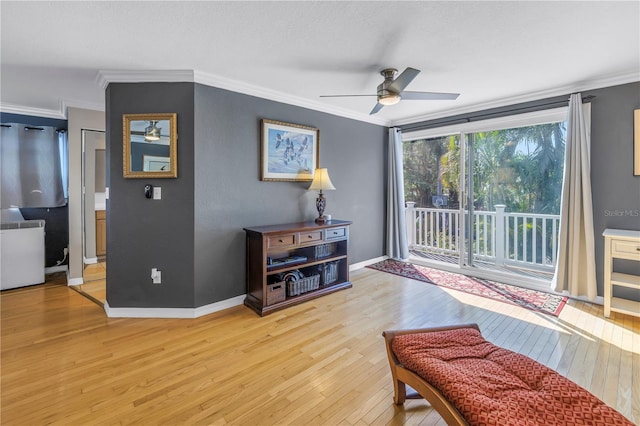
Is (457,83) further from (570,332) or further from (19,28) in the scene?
(19,28)

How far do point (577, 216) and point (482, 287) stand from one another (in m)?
1.30

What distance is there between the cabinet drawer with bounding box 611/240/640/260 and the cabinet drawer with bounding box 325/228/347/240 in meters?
2.70

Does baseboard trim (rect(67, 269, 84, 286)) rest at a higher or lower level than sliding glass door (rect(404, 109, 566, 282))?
lower

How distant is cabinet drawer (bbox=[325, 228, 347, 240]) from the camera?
145 inches

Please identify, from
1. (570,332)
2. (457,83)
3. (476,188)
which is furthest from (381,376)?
(476,188)

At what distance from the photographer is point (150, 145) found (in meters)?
2.99

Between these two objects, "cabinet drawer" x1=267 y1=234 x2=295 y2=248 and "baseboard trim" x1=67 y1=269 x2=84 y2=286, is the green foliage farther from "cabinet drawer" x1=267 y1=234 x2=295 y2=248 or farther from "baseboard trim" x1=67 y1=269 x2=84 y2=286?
"baseboard trim" x1=67 y1=269 x2=84 y2=286

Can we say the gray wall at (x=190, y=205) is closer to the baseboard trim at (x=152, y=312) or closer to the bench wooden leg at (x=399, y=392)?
the baseboard trim at (x=152, y=312)

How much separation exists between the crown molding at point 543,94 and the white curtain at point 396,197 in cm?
43

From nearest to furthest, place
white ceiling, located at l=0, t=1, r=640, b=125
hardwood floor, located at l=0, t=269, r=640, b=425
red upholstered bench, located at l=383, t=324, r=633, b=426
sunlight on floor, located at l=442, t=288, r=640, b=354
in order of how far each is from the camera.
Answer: red upholstered bench, located at l=383, t=324, r=633, b=426
hardwood floor, located at l=0, t=269, r=640, b=425
white ceiling, located at l=0, t=1, r=640, b=125
sunlight on floor, located at l=442, t=288, r=640, b=354

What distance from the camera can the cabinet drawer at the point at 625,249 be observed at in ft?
9.18

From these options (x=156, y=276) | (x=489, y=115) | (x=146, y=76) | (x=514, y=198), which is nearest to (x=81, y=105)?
(x=146, y=76)

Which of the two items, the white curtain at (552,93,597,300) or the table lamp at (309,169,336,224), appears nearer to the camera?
the white curtain at (552,93,597,300)

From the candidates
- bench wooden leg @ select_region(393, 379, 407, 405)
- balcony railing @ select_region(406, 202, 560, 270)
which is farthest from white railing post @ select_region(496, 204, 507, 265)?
bench wooden leg @ select_region(393, 379, 407, 405)
